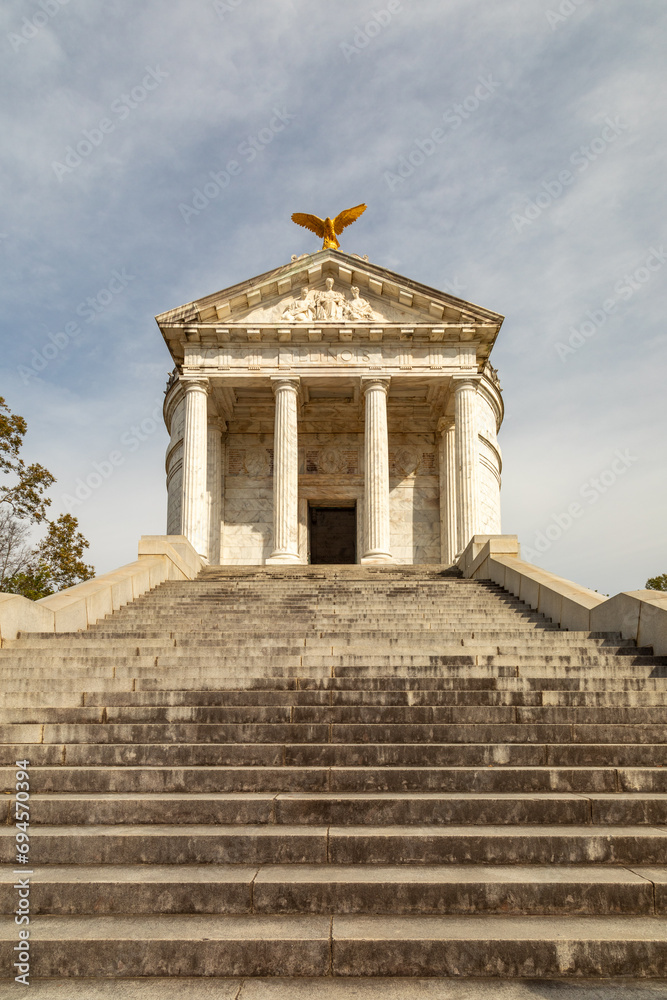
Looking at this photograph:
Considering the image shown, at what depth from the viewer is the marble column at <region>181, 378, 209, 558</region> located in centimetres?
2458

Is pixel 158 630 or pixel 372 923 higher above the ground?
pixel 158 630

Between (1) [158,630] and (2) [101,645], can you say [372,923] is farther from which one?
(1) [158,630]

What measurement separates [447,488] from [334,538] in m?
6.59

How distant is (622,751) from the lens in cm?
733

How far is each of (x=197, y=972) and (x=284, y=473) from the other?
817 inches

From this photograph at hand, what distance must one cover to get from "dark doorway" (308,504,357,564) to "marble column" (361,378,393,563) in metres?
7.30

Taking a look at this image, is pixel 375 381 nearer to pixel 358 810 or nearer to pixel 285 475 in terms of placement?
pixel 285 475

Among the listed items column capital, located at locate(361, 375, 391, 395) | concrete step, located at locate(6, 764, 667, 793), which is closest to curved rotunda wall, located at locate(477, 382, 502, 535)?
column capital, located at locate(361, 375, 391, 395)

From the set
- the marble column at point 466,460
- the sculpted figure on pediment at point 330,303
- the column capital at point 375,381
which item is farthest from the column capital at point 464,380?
the sculpted figure on pediment at point 330,303

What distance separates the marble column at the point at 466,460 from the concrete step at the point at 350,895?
64.3 ft

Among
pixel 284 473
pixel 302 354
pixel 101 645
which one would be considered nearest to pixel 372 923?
pixel 101 645

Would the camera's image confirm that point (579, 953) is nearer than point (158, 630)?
Yes

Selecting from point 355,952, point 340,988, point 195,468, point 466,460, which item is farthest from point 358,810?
point 466,460

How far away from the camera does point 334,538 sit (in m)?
33.7
